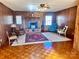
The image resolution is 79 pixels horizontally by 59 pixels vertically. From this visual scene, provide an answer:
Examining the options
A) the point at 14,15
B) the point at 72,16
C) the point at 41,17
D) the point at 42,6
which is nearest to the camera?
the point at 42,6

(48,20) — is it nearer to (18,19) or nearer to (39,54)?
(18,19)

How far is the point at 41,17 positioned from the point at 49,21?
108 cm

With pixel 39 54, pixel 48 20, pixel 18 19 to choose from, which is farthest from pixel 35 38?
pixel 48 20

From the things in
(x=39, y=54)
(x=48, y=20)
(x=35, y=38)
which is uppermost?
(x=48, y=20)

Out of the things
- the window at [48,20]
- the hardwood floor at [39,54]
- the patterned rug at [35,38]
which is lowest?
the hardwood floor at [39,54]

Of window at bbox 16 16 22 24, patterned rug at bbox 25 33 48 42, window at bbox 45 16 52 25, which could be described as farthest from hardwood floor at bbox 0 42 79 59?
window at bbox 45 16 52 25

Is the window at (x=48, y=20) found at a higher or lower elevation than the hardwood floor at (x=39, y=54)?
higher

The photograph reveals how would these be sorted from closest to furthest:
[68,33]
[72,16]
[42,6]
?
[42,6], [72,16], [68,33]

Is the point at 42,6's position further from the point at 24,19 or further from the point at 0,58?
the point at 24,19

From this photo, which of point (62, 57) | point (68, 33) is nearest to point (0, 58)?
point (62, 57)

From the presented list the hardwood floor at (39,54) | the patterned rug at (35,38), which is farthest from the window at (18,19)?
the hardwood floor at (39,54)

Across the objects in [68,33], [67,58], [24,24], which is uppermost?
[24,24]

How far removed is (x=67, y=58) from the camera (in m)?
2.97

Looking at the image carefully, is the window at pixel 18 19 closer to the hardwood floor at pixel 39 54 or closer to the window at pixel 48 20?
the window at pixel 48 20
